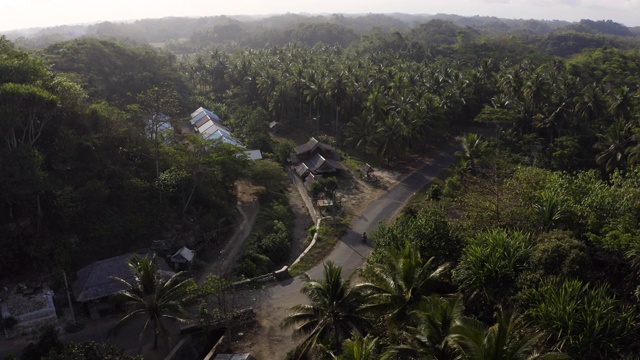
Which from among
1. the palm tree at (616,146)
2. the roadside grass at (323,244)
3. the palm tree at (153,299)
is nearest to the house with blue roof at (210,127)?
the roadside grass at (323,244)

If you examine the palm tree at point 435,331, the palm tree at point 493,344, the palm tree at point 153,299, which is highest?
the palm tree at point 493,344

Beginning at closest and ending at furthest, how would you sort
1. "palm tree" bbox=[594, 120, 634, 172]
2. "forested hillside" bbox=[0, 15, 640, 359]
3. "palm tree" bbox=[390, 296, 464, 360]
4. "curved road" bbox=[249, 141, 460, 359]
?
"palm tree" bbox=[390, 296, 464, 360] → "forested hillside" bbox=[0, 15, 640, 359] → "curved road" bbox=[249, 141, 460, 359] → "palm tree" bbox=[594, 120, 634, 172]

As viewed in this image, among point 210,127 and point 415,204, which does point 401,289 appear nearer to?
point 415,204

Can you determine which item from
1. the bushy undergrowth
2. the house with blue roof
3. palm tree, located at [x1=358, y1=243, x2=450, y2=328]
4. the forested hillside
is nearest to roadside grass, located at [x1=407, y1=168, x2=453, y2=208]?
the forested hillside

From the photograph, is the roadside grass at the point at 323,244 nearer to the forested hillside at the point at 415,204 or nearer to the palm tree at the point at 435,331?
the forested hillside at the point at 415,204

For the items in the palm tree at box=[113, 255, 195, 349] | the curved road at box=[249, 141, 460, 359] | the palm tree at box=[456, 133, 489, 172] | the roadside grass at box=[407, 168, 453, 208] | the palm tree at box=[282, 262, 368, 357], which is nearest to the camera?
the palm tree at box=[282, 262, 368, 357]

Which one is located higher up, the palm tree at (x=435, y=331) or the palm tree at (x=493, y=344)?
the palm tree at (x=493, y=344)

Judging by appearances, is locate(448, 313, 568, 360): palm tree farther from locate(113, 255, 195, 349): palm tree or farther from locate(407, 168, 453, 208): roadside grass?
locate(407, 168, 453, 208): roadside grass
